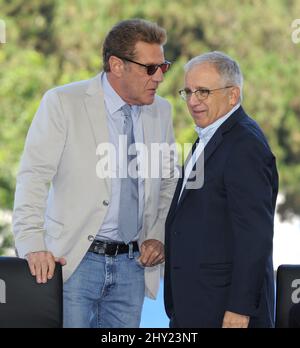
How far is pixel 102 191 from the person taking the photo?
3.00m

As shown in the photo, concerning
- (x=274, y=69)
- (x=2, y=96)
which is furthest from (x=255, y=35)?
(x=2, y=96)

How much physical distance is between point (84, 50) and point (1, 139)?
1447mm

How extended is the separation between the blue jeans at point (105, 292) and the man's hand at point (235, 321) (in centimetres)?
49

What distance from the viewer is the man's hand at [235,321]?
2.64 metres

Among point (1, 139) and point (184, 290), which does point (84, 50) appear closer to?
point (1, 139)

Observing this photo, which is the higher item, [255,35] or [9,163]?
[255,35]

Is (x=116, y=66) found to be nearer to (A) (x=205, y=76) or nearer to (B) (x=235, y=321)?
(A) (x=205, y=76)

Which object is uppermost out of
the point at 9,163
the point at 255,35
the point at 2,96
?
the point at 255,35

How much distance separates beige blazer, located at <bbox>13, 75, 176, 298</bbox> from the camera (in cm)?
292

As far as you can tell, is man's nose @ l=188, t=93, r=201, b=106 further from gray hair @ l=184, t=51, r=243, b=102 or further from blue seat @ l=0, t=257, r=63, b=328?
blue seat @ l=0, t=257, r=63, b=328

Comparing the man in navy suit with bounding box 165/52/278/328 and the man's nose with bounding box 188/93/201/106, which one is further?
the man's nose with bounding box 188/93/201/106

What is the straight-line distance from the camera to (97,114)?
10.1 feet

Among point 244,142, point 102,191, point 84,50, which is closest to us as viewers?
point 244,142

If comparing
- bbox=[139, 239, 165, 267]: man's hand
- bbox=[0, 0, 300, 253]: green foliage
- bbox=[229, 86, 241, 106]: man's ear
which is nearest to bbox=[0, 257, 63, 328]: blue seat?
bbox=[139, 239, 165, 267]: man's hand
